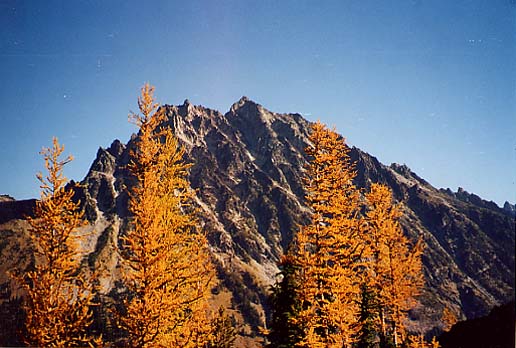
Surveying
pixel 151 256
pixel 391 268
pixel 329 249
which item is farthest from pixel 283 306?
pixel 151 256

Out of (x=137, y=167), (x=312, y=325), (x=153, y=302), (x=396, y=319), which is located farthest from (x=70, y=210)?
(x=396, y=319)

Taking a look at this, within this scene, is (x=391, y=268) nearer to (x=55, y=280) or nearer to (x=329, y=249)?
(x=329, y=249)

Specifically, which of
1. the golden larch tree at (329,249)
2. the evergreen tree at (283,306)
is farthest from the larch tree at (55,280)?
the evergreen tree at (283,306)

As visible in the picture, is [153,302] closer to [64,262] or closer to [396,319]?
[64,262]

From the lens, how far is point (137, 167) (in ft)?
46.6

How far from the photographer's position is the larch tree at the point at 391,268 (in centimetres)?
1839

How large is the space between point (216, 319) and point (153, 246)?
56.6ft

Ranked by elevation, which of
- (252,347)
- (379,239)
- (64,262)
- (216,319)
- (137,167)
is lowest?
(252,347)

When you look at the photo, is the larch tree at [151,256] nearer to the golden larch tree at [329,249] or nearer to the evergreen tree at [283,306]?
the golden larch tree at [329,249]

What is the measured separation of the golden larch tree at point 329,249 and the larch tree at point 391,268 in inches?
91.4

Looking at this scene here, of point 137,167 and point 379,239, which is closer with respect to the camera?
point 137,167

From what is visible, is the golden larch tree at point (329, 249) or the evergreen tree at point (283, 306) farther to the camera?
the evergreen tree at point (283, 306)

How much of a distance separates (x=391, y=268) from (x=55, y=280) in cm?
1780

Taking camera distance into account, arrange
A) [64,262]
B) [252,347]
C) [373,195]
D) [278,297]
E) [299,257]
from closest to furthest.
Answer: [64,262] → [299,257] → [373,195] → [278,297] → [252,347]
